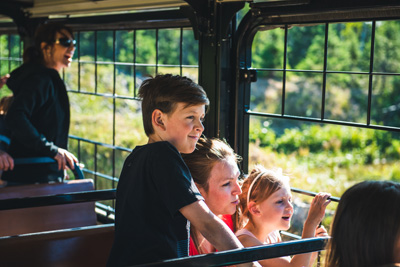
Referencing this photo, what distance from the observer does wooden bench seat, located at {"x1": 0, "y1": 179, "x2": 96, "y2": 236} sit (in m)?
2.81

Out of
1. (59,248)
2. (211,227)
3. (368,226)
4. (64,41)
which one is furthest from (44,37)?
(368,226)

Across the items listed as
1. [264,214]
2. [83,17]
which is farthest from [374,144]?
[264,214]

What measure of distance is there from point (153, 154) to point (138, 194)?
0.14m

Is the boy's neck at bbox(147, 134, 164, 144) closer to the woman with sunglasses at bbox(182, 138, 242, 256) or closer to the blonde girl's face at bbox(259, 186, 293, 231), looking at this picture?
the woman with sunglasses at bbox(182, 138, 242, 256)

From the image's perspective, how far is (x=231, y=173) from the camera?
230cm

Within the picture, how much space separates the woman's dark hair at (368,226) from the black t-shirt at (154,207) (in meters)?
0.46

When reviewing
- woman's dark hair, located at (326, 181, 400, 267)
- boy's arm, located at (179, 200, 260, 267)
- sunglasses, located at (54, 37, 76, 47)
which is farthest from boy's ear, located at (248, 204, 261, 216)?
sunglasses, located at (54, 37, 76, 47)

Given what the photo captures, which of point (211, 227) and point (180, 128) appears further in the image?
point (180, 128)

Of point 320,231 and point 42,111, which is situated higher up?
point 42,111

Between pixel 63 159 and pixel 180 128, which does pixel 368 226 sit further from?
pixel 63 159

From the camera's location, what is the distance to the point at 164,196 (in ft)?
5.48

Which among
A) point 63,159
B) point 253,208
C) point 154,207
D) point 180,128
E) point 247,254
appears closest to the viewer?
point 247,254

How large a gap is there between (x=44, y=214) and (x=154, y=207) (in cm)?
143

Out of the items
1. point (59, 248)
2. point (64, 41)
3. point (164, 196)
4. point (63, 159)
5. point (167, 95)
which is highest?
point (64, 41)
